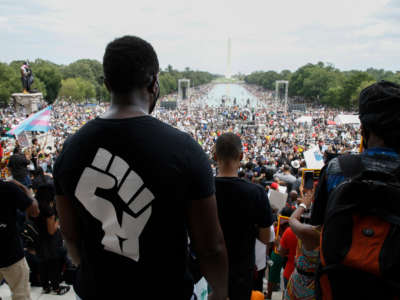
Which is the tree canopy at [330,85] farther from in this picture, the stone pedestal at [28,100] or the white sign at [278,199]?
the white sign at [278,199]

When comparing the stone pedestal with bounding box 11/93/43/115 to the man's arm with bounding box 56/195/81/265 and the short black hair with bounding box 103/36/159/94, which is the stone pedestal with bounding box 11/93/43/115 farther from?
the short black hair with bounding box 103/36/159/94

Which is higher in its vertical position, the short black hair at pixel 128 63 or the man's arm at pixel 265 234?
the short black hair at pixel 128 63

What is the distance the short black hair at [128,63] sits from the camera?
1.35m

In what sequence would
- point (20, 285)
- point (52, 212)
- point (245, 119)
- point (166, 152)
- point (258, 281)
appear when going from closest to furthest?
point (166, 152), point (20, 285), point (258, 281), point (52, 212), point (245, 119)

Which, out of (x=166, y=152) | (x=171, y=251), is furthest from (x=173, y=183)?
(x=171, y=251)

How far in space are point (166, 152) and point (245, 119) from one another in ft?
133

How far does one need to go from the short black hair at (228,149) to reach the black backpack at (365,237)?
0.89m

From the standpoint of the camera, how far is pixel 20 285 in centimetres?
304

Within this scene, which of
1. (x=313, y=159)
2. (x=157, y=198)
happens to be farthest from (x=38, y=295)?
(x=313, y=159)

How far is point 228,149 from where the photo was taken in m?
2.31

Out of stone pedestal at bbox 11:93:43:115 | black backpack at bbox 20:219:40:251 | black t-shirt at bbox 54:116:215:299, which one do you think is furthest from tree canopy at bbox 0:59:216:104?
black t-shirt at bbox 54:116:215:299

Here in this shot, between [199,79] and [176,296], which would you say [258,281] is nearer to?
[176,296]

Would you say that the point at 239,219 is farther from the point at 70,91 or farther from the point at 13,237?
the point at 70,91

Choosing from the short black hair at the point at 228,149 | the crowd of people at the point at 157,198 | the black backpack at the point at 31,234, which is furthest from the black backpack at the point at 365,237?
the black backpack at the point at 31,234
